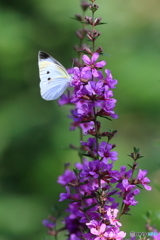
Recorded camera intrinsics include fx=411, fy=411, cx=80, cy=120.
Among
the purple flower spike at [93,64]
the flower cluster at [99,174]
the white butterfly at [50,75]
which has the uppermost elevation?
the white butterfly at [50,75]

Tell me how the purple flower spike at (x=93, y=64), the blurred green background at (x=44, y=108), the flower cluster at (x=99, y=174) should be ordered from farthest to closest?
the blurred green background at (x=44, y=108), the purple flower spike at (x=93, y=64), the flower cluster at (x=99, y=174)

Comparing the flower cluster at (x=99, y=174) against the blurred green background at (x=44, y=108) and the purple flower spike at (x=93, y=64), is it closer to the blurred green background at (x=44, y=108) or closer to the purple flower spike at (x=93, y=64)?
the purple flower spike at (x=93, y=64)

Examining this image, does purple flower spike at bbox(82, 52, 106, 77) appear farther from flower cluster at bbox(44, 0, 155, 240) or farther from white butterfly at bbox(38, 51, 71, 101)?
white butterfly at bbox(38, 51, 71, 101)

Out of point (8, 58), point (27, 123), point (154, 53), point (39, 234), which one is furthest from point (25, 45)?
point (39, 234)

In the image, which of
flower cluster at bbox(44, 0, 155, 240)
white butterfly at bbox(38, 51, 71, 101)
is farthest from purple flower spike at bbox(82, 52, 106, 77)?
white butterfly at bbox(38, 51, 71, 101)

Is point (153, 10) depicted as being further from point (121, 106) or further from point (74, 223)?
point (74, 223)

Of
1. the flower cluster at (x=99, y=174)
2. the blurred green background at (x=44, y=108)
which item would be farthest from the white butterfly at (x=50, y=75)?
the blurred green background at (x=44, y=108)
